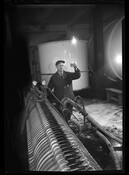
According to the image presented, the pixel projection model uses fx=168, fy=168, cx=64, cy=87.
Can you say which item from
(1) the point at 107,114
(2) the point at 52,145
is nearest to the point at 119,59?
(1) the point at 107,114

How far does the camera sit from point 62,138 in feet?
5.47

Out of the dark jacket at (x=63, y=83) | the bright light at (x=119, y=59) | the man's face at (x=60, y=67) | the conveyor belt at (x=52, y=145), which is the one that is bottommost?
the conveyor belt at (x=52, y=145)

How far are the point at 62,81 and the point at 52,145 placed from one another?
71 cm

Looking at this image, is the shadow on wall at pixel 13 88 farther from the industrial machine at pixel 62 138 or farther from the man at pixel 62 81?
the man at pixel 62 81

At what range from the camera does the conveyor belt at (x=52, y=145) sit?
→ 4.96 feet

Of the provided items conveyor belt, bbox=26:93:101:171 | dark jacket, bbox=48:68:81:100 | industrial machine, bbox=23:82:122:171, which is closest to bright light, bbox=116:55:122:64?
dark jacket, bbox=48:68:81:100

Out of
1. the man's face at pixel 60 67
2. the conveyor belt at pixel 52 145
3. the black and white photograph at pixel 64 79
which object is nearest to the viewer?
the conveyor belt at pixel 52 145

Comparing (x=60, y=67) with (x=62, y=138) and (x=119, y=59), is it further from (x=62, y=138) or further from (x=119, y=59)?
(x=62, y=138)

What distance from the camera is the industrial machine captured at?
1.53 meters

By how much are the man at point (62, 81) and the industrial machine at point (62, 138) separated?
60mm

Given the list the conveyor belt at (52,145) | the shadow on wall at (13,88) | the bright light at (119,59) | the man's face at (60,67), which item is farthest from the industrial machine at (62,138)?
the bright light at (119,59)

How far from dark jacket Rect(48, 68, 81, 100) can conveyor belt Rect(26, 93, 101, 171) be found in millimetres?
187

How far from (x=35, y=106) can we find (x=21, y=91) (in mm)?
271

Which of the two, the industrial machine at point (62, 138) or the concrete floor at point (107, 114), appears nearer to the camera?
the industrial machine at point (62, 138)
